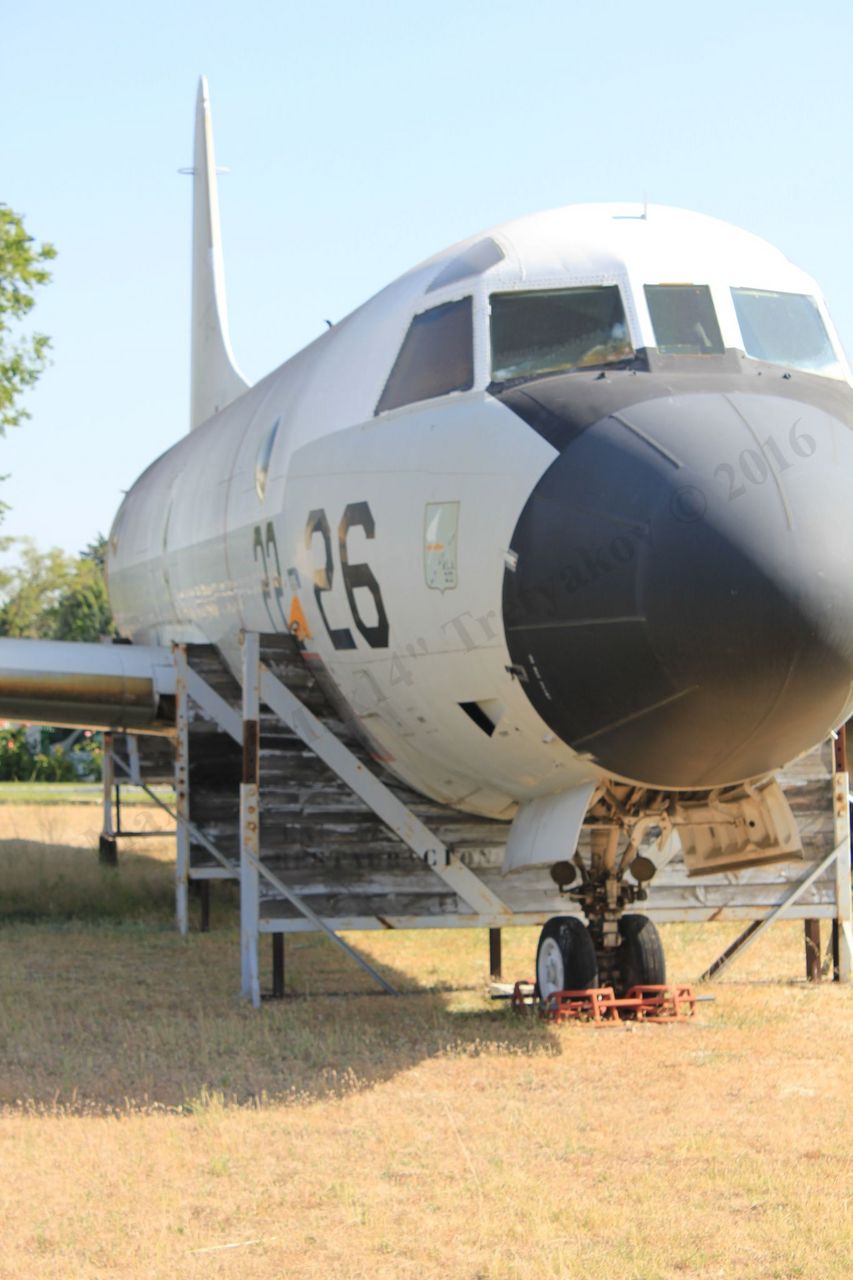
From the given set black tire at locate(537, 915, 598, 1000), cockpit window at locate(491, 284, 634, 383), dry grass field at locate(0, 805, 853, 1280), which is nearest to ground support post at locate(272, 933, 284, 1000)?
dry grass field at locate(0, 805, 853, 1280)

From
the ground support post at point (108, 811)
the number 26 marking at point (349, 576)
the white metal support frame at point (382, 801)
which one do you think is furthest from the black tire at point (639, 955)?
the ground support post at point (108, 811)

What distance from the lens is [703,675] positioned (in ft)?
20.9

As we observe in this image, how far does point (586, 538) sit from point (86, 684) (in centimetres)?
739

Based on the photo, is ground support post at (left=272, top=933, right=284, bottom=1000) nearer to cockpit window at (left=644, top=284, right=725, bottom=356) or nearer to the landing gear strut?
the landing gear strut

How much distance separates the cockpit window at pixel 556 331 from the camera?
7.50 meters

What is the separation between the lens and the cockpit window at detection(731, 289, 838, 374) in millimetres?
7656

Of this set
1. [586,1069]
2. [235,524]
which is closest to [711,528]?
[586,1069]

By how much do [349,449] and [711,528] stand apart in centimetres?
263

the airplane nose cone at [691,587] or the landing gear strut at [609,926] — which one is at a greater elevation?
the airplane nose cone at [691,587]

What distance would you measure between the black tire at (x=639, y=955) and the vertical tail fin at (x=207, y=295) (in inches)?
421

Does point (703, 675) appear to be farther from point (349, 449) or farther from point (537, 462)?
point (349, 449)

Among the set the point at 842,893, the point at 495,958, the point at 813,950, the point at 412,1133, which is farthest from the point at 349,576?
the point at 813,950

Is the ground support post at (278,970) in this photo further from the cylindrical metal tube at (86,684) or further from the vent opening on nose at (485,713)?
the cylindrical metal tube at (86,684)

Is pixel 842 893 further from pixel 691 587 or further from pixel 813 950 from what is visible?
pixel 691 587
